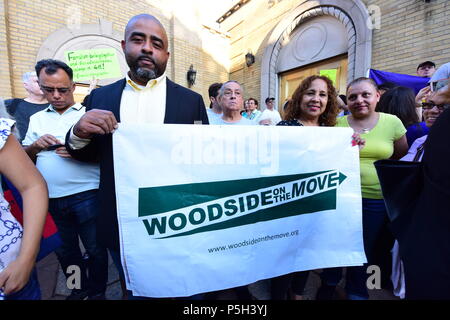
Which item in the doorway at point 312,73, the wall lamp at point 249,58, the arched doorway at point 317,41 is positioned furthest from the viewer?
the wall lamp at point 249,58

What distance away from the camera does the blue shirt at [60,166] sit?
5.02ft

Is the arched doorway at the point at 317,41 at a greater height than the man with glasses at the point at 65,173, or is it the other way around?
the arched doorway at the point at 317,41

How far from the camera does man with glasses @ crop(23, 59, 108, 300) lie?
1531 mm

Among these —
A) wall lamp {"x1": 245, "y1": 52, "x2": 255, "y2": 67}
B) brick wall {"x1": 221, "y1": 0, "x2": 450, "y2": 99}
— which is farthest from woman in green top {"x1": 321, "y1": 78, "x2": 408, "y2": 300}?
wall lamp {"x1": 245, "y1": 52, "x2": 255, "y2": 67}

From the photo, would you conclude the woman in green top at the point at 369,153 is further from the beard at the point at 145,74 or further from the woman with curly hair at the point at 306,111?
the beard at the point at 145,74

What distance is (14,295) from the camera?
88 centimetres

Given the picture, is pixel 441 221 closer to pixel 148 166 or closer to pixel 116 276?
pixel 148 166

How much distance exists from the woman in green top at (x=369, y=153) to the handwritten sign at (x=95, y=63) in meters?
2.76

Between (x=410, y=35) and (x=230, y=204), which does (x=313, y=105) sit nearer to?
(x=230, y=204)

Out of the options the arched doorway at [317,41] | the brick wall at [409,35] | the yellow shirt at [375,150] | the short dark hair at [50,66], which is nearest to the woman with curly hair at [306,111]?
the yellow shirt at [375,150]

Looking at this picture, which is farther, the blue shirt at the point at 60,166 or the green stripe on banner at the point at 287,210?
the blue shirt at the point at 60,166

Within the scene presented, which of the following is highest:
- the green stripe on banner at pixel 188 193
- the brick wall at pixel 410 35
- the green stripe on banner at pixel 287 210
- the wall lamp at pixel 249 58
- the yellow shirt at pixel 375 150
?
the wall lamp at pixel 249 58

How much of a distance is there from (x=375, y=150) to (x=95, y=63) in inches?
133

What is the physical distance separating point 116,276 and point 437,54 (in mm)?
6428
